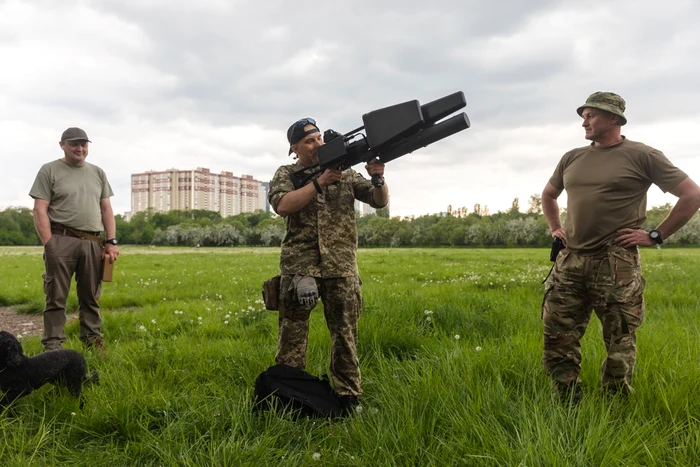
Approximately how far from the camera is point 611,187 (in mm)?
3348

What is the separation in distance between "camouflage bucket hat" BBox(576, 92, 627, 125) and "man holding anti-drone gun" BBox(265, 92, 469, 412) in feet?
5.42

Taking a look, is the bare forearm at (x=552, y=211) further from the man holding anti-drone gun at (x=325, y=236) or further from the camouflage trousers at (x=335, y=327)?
the camouflage trousers at (x=335, y=327)

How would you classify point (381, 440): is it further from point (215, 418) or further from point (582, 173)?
point (582, 173)

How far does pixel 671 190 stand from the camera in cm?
322

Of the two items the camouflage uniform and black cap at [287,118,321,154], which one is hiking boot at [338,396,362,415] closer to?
the camouflage uniform

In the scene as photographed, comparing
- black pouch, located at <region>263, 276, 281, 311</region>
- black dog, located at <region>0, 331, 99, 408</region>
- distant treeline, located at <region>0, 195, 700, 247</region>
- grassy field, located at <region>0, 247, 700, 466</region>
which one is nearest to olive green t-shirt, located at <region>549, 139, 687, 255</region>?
grassy field, located at <region>0, 247, 700, 466</region>

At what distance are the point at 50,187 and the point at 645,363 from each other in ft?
21.4

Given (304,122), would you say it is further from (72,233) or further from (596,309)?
(72,233)

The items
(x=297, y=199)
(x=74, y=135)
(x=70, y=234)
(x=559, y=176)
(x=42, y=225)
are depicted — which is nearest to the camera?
(x=297, y=199)

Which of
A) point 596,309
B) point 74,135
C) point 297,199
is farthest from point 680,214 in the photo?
point 74,135

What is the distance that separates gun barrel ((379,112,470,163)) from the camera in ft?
9.67

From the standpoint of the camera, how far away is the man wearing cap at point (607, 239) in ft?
10.6

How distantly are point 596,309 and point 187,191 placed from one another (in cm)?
16552

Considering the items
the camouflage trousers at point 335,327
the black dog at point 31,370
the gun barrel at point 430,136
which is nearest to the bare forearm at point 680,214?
the gun barrel at point 430,136
